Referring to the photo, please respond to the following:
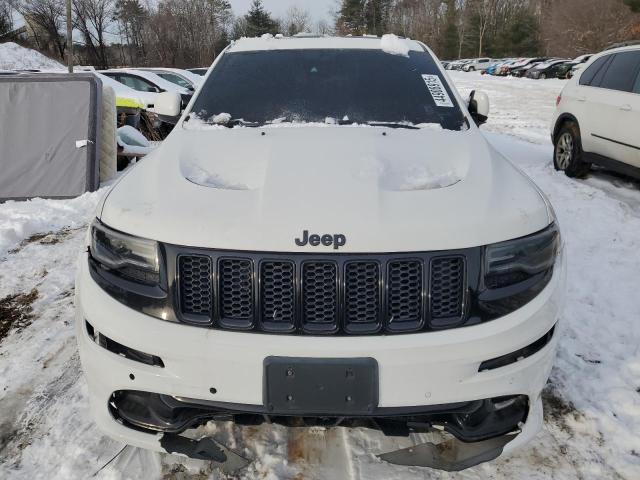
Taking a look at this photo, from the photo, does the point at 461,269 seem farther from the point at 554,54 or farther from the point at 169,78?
the point at 554,54

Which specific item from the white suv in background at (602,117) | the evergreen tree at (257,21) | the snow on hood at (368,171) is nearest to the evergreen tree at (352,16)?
the evergreen tree at (257,21)

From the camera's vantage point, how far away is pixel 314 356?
1.73 metres

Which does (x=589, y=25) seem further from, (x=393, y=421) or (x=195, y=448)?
(x=195, y=448)

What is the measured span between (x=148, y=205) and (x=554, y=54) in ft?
182

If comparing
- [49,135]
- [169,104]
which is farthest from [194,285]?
[49,135]

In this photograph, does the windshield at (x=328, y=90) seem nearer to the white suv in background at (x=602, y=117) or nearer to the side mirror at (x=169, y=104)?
the side mirror at (x=169, y=104)

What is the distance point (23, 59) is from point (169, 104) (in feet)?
130

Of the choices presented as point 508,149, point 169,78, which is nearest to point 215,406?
point 508,149

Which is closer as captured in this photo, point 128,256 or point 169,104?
point 128,256

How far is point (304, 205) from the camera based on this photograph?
187cm

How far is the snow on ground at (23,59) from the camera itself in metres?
34.7

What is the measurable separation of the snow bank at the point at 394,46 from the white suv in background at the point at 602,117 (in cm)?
380

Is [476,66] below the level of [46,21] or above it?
below

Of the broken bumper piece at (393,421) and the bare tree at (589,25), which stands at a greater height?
the bare tree at (589,25)
